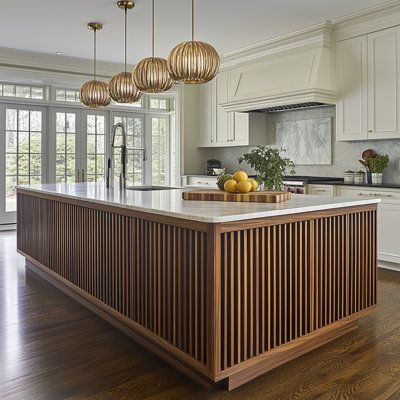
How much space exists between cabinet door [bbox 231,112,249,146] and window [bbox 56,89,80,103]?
104 inches

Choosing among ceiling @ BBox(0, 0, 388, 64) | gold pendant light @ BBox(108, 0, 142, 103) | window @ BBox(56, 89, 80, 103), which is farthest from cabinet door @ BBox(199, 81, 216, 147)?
gold pendant light @ BBox(108, 0, 142, 103)

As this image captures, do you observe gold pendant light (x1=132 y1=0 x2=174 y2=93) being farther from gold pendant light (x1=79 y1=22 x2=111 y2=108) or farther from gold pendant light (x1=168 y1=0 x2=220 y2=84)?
gold pendant light (x1=79 y1=22 x2=111 y2=108)

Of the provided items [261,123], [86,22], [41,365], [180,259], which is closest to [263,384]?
[180,259]

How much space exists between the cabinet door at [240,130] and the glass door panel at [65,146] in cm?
259

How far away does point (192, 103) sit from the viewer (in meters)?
7.71

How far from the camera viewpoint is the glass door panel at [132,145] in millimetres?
8000

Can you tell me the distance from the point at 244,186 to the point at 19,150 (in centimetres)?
537

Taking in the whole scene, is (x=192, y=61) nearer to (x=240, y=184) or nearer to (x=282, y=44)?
(x=240, y=184)

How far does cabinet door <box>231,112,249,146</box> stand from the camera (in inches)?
266

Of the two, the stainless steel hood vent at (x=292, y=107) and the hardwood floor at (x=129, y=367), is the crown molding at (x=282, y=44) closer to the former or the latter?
the stainless steel hood vent at (x=292, y=107)

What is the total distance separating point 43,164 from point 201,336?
19.2 ft

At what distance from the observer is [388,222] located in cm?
465

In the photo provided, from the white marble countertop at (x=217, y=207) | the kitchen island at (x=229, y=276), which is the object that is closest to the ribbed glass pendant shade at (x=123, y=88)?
the kitchen island at (x=229, y=276)

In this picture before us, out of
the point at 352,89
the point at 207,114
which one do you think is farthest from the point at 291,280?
the point at 207,114
